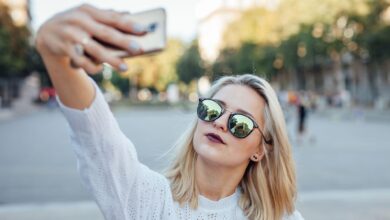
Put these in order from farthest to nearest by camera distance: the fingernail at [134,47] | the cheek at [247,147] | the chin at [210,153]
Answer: the cheek at [247,147] < the chin at [210,153] < the fingernail at [134,47]

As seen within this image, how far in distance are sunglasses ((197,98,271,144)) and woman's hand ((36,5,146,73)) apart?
108cm

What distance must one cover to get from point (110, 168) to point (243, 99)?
0.79 meters

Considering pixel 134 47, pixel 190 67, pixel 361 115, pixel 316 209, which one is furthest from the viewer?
pixel 190 67

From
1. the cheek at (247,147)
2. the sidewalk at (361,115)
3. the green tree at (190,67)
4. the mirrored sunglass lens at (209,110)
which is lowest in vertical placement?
the green tree at (190,67)

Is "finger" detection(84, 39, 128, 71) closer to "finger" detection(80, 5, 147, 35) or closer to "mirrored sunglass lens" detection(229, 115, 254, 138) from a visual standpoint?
"finger" detection(80, 5, 147, 35)

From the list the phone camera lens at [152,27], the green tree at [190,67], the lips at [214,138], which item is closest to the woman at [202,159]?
the lips at [214,138]

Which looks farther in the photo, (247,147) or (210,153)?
(247,147)

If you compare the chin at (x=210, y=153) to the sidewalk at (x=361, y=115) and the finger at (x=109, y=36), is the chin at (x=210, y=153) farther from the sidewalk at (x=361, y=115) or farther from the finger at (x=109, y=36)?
the sidewalk at (x=361, y=115)

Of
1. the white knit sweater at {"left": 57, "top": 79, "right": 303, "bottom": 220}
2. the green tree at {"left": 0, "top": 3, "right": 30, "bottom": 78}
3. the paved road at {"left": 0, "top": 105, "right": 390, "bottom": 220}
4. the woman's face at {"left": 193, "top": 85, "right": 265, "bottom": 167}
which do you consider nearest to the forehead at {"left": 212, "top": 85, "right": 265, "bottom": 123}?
the woman's face at {"left": 193, "top": 85, "right": 265, "bottom": 167}

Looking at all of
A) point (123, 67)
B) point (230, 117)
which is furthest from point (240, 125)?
point (123, 67)

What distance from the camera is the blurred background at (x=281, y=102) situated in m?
7.27

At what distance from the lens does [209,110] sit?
2.11m

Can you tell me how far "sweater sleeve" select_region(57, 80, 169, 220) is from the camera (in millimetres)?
1407

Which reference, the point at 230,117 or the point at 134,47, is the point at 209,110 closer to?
the point at 230,117
